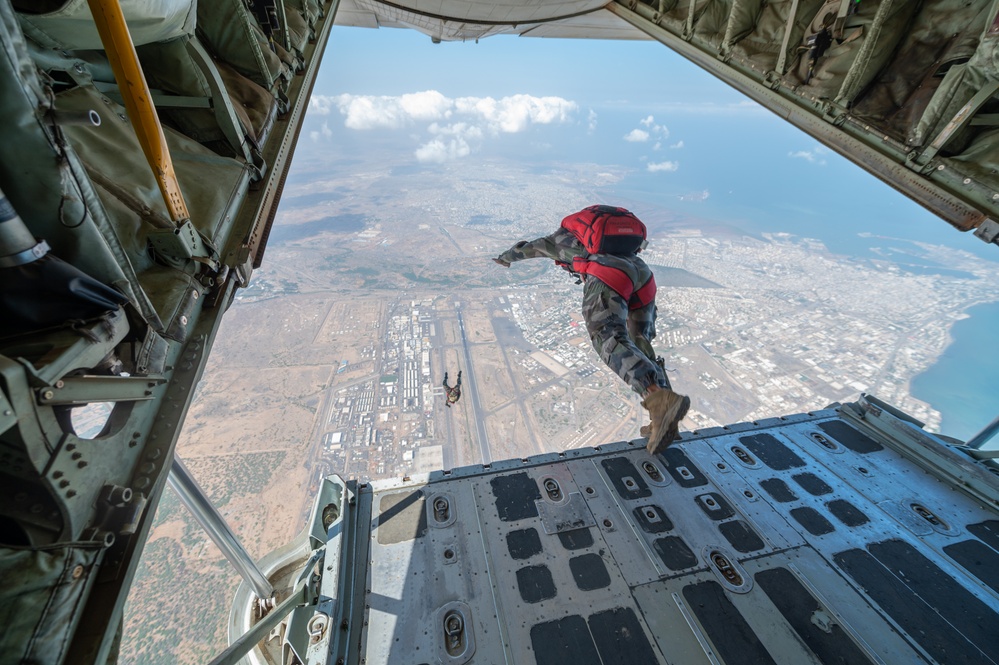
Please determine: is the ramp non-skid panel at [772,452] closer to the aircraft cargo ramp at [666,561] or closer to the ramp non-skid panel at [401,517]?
the aircraft cargo ramp at [666,561]

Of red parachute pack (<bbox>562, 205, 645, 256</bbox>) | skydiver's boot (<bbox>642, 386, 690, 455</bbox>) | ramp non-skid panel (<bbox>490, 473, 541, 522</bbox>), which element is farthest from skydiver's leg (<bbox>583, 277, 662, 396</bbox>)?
ramp non-skid panel (<bbox>490, 473, 541, 522</bbox>)

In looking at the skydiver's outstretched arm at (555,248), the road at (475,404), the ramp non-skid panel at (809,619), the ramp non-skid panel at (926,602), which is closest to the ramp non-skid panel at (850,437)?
the ramp non-skid panel at (926,602)

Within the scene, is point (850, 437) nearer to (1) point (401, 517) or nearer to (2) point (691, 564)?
(2) point (691, 564)

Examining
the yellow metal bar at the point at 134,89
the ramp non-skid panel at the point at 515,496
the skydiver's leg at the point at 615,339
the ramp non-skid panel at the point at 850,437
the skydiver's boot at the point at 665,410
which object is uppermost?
the yellow metal bar at the point at 134,89

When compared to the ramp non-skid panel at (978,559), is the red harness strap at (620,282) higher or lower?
higher

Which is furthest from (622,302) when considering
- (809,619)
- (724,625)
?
(809,619)

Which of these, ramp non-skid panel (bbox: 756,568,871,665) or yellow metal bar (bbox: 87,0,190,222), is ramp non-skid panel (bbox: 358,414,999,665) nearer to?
ramp non-skid panel (bbox: 756,568,871,665)

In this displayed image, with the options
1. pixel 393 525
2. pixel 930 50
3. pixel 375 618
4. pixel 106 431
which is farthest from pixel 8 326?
Result: pixel 930 50
